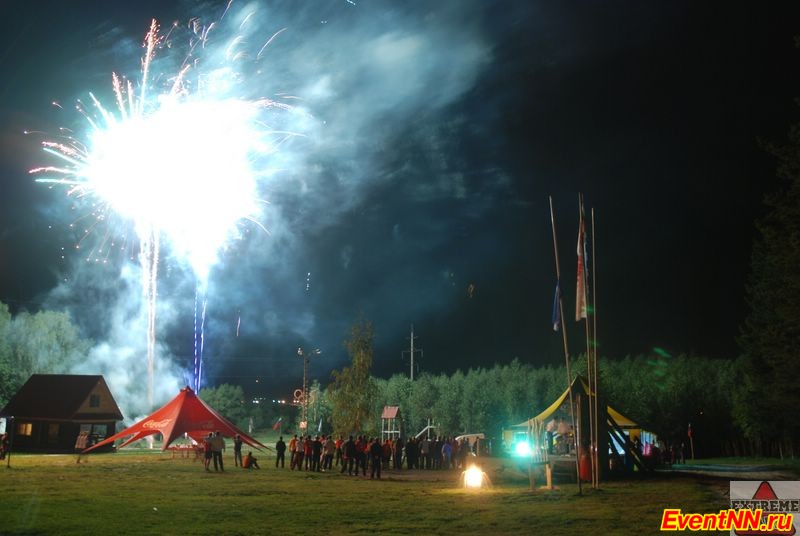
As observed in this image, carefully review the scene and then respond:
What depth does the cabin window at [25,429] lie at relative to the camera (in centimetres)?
4891

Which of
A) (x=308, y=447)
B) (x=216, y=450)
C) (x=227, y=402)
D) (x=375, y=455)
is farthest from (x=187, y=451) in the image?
(x=227, y=402)

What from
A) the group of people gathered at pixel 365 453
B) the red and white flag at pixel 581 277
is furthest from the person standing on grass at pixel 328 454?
the red and white flag at pixel 581 277

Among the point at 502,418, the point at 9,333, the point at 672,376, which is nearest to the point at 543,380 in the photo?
the point at 502,418

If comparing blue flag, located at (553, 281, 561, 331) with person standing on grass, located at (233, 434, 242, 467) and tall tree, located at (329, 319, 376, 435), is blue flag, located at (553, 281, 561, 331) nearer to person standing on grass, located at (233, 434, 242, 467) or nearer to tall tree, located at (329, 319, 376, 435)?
person standing on grass, located at (233, 434, 242, 467)

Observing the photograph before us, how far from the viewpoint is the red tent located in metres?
36.5

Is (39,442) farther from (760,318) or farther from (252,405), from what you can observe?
(252,405)

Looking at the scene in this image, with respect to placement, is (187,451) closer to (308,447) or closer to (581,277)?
(308,447)

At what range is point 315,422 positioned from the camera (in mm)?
93875

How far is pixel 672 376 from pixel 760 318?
2071 centimetres

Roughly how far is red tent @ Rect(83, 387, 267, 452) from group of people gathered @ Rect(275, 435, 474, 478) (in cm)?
294

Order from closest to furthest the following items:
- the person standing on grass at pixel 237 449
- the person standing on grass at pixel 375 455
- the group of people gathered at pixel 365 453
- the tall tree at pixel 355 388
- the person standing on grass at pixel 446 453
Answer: the person standing on grass at pixel 375 455 < the group of people gathered at pixel 365 453 < the person standing on grass at pixel 237 449 < the person standing on grass at pixel 446 453 < the tall tree at pixel 355 388

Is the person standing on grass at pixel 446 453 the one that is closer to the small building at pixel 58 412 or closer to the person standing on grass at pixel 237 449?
the person standing on grass at pixel 237 449

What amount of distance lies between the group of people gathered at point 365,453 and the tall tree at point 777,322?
16.9 m

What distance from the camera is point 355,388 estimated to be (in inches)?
1811
